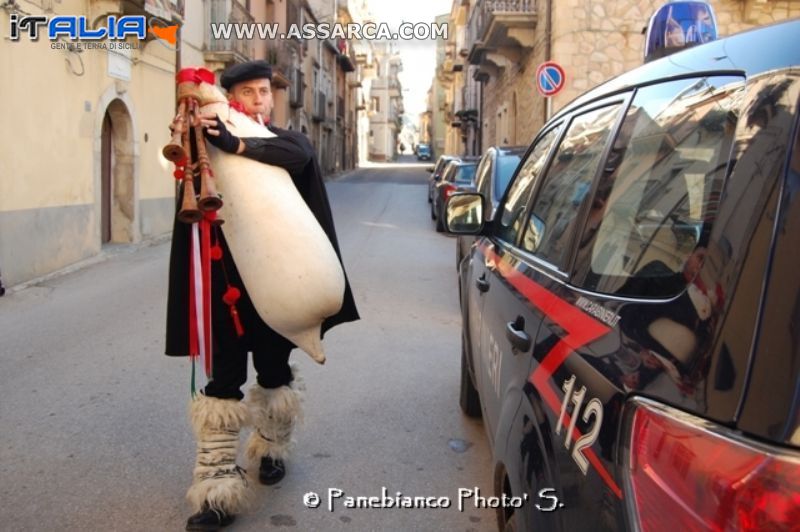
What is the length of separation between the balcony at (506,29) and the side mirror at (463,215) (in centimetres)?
1755

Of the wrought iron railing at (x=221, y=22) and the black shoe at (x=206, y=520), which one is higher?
the wrought iron railing at (x=221, y=22)

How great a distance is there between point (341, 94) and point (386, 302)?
4484cm

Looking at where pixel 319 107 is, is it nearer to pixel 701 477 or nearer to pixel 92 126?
pixel 92 126

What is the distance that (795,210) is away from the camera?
3.55ft

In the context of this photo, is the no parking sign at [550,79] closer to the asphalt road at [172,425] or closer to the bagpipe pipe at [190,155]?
the asphalt road at [172,425]

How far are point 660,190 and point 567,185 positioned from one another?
722 mm

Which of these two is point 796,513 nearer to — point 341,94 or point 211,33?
point 211,33

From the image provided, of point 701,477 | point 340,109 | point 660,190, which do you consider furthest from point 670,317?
point 340,109

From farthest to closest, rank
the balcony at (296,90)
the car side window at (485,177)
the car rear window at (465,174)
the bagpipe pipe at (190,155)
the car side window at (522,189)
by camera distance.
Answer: the balcony at (296,90)
the car rear window at (465,174)
the car side window at (485,177)
the car side window at (522,189)
the bagpipe pipe at (190,155)

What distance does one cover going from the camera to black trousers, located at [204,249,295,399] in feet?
9.93

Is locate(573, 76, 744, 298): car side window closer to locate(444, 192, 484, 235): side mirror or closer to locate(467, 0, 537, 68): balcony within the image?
locate(444, 192, 484, 235): side mirror

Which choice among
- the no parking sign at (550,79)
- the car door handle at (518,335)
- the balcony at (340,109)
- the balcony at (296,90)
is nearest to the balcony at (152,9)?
the no parking sign at (550,79)

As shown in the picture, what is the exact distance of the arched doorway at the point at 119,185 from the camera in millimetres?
12719

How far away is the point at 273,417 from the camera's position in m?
3.30
